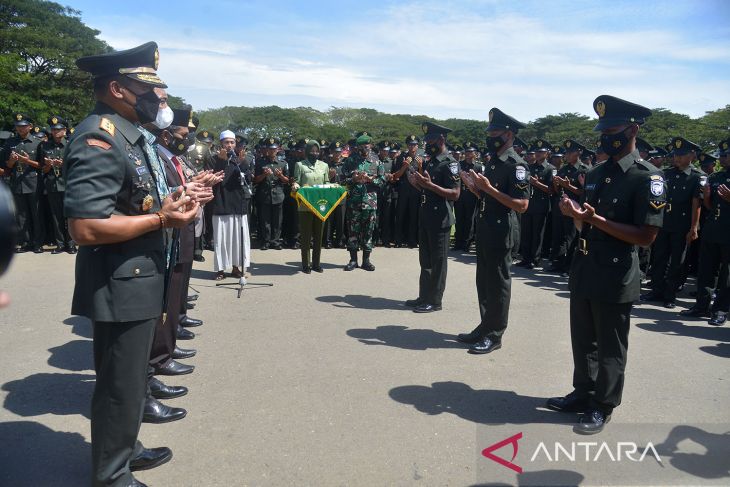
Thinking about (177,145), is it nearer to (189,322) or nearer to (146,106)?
(189,322)

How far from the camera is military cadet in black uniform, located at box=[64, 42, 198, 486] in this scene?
2707 millimetres

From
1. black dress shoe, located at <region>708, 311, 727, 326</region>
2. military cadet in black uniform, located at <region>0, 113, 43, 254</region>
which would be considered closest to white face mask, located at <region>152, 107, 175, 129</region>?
black dress shoe, located at <region>708, 311, 727, 326</region>

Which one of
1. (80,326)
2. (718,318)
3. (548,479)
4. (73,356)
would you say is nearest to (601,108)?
(548,479)

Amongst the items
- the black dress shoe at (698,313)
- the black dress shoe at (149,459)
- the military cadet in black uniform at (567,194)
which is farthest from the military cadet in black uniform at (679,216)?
the black dress shoe at (149,459)

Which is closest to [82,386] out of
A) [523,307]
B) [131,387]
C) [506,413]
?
[131,387]

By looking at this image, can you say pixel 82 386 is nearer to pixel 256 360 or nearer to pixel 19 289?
pixel 256 360

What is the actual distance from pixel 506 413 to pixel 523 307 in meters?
3.36

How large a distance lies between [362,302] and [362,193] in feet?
8.57

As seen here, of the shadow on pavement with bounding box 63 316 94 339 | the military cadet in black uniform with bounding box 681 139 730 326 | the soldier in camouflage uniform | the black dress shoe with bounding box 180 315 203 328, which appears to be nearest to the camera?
the shadow on pavement with bounding box 63 316 94 339

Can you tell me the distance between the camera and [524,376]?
16.1ft

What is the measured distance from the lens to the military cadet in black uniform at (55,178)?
397 inches

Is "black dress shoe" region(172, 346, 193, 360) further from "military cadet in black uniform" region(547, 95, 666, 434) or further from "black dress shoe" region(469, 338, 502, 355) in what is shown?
"military cadet in black uniform" region(547, 95, 666, 434)

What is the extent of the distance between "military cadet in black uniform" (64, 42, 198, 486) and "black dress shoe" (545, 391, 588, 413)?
2999 mm

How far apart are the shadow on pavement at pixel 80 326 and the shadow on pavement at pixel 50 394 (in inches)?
44.2
